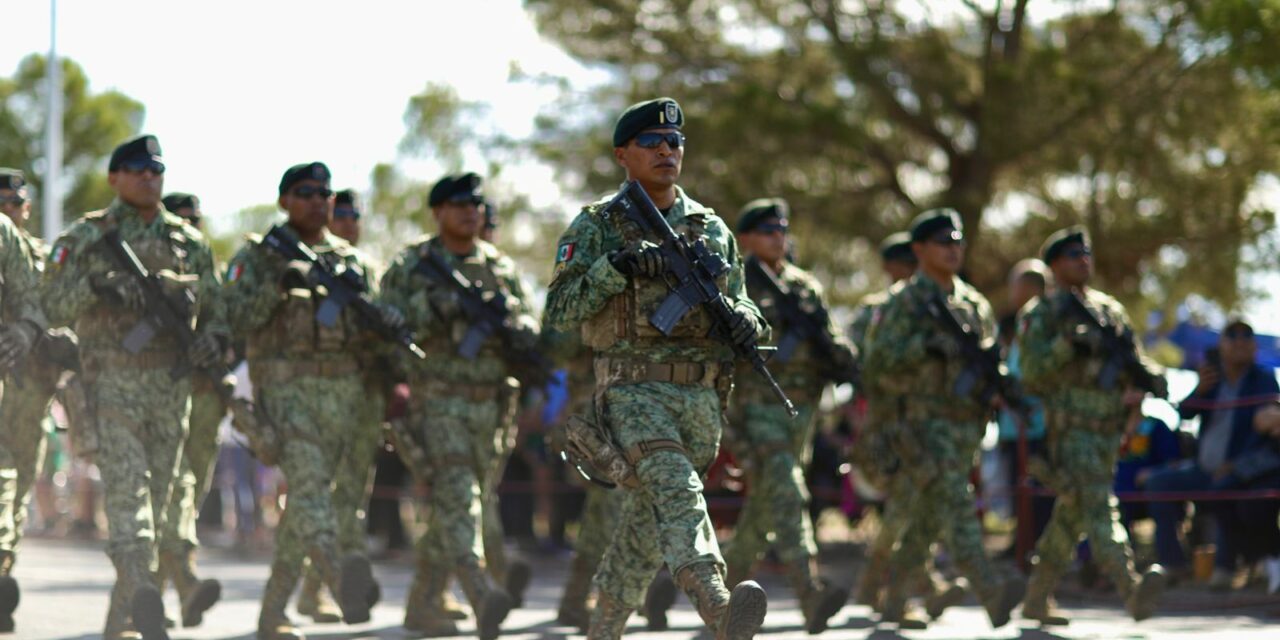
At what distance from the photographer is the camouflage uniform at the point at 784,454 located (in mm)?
10609

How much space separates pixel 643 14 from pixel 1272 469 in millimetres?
11874

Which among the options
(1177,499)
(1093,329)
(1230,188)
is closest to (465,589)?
(1093,329)

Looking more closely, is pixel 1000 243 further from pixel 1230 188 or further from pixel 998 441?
pixel 998 441

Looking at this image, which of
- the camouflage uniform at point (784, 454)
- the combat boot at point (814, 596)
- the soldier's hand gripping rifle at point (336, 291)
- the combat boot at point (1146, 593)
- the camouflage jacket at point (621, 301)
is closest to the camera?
the camouflage jacket at point (621, 301)

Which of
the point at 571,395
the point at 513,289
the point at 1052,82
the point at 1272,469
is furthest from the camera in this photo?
the point at 1052,82

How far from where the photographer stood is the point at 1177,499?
44.4 feet

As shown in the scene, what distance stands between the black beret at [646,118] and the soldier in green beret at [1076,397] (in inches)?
158

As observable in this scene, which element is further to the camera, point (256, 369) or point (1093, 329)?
point (1093, 329)

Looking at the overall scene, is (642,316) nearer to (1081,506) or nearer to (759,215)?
(759,215)

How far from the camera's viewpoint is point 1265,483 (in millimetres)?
13008

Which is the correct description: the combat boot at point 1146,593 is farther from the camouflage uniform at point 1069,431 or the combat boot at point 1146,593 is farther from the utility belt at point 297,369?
the utility belt at point 297,369

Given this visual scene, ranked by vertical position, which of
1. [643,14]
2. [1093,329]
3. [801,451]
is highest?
[643,14]

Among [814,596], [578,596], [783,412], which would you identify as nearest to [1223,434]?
[783,412]

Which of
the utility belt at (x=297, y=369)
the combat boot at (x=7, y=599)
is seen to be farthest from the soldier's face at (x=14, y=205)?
the combat boot at (x=7, y=599)
